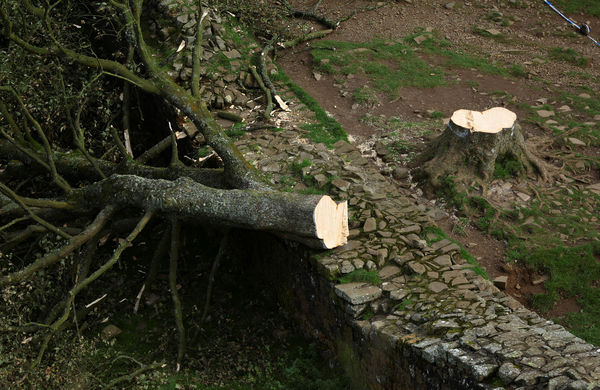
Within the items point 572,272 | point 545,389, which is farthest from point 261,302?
point 545,389

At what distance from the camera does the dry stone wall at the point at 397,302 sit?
4742mm

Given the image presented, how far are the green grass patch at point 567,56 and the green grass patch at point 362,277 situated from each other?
7903 millimetres

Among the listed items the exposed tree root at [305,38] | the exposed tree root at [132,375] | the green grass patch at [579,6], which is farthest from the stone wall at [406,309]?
the green grass patch at [579,6]

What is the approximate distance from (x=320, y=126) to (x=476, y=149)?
2.37 m

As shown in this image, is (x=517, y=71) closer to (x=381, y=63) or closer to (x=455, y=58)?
(x=455, y=58)

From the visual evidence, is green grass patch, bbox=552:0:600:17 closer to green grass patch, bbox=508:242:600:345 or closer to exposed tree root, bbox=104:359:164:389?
green grass patch, bbox=508:242:600:345

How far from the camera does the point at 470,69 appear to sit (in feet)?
39.1

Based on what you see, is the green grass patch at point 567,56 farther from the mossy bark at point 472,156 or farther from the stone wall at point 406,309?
the stone wall at point 406,309

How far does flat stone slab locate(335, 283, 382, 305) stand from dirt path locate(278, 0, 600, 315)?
72.7 inches

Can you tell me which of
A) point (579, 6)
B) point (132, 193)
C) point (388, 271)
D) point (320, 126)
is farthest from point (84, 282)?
point (579, 6)

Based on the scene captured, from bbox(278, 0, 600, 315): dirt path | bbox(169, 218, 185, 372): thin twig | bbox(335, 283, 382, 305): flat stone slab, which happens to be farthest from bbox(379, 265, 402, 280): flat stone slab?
bbox(169, 218, 185, 372): thin twig

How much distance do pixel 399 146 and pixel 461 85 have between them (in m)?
2.58

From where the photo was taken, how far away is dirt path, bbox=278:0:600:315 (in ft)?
32.7

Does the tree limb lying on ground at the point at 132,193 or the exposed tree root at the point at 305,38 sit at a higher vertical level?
the exposed tree root at the point at 305,38
